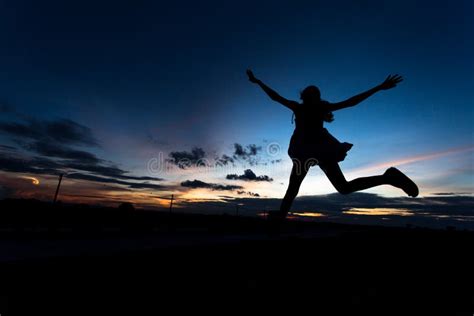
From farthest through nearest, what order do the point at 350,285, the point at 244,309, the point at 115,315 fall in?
1. the point at 350,285
2. the point at 244,309
3. the point at 115,315

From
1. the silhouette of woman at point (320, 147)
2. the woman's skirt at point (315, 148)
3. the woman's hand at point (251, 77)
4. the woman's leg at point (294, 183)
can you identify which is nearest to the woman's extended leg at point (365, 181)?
the silhouette of woman at point (320, 147)

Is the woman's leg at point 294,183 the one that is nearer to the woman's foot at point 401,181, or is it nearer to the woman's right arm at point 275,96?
the woman's right arm at point 275,96

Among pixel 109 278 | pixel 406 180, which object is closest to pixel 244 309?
pixel 109 278

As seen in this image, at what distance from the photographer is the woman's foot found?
4414 millimetres

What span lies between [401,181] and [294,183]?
1.59 metres

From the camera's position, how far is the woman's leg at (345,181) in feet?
14.5

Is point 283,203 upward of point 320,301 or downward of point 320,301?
upward

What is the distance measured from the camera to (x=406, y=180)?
443 centimetres

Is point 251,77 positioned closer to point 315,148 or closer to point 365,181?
point 315,148

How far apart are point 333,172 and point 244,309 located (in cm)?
337

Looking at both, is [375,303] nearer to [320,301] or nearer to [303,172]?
[320,301]

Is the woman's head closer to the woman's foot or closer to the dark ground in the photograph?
the woman's foot

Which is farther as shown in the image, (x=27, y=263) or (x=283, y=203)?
(x=283, y=203)

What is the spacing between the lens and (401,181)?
175 inches
